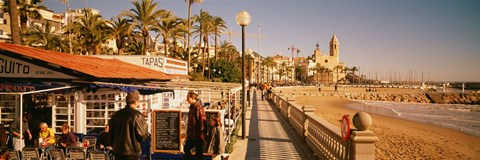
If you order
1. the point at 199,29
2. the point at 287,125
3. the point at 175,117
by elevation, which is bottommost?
the point at 287,125

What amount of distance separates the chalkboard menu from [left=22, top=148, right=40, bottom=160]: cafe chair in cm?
270

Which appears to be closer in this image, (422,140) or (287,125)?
(287,125)

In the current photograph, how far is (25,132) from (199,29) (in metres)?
43.3

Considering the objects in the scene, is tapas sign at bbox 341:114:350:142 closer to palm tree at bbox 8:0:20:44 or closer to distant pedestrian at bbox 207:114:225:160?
distant pedestrian at bbox 207:114:225:160

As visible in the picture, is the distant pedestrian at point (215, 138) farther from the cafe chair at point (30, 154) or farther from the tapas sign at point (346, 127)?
the cafe chair at point (30, 154)

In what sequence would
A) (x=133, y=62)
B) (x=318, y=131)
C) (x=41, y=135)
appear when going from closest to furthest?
(x=41, y=135), (x=318, y=131), (x=133, y=62)

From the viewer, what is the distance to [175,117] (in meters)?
8.06

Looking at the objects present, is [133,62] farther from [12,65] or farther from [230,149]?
[230,149]

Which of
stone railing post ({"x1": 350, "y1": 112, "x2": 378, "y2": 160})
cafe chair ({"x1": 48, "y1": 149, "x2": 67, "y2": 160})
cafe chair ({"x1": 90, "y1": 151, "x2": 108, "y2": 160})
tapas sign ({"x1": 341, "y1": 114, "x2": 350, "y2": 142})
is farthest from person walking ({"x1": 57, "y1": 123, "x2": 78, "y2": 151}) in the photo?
stone railing post ({"x1": 350, "y1": 112, "x2": 378, "y2": 160})

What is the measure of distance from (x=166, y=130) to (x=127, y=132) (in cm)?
354

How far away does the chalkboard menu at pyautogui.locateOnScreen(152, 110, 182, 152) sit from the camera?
807 centimetres

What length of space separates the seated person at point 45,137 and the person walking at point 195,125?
408cm

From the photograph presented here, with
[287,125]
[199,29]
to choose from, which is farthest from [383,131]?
[199,29]

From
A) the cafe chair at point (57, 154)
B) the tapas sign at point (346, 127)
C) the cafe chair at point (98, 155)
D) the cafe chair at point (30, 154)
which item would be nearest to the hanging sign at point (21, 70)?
the cafe chair at point (30, 154)
